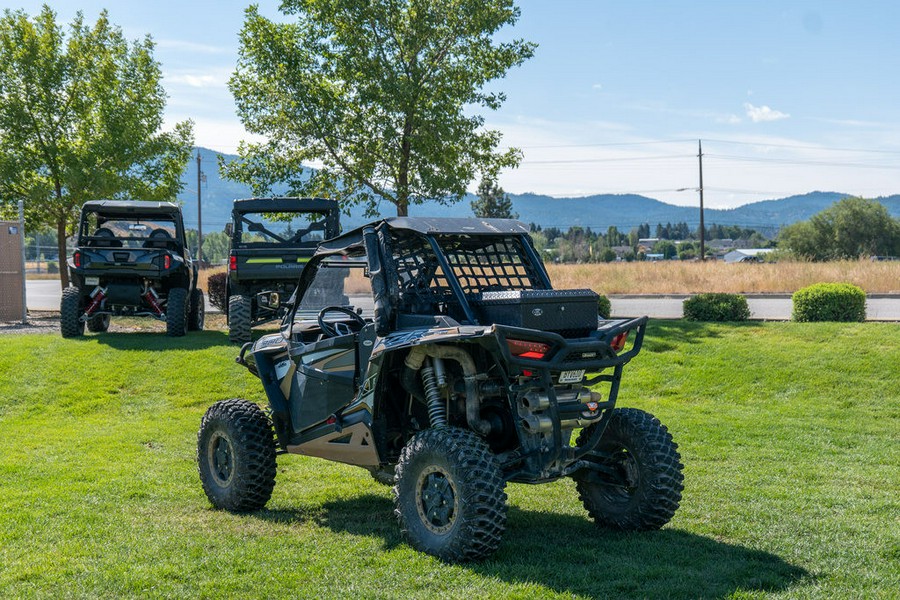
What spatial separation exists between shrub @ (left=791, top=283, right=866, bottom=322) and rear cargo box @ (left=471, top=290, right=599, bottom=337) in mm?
12948

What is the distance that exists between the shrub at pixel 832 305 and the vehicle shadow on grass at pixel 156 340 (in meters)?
10.2

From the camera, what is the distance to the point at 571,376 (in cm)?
621

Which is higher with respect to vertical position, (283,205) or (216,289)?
(283,205)

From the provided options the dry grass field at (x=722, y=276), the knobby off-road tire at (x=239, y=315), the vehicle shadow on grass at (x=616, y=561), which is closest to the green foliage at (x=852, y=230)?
the dry grass field at (x=722, y=276)

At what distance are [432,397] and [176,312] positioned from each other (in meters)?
12.3

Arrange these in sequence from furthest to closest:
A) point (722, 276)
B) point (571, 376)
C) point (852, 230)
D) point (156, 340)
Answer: point (852, 230)
point (722, 276)
point (156, 340)
point (571, 376)

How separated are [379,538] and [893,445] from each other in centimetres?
617

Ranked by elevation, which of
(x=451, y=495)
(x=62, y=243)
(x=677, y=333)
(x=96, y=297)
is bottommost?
(x=451, y=495)

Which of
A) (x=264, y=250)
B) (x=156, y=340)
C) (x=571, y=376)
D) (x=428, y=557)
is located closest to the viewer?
(x=428, y=557)

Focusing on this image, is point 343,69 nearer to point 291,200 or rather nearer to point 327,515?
point 291,200

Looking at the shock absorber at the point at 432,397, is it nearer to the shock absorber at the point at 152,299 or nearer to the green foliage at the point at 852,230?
the shock absorber at the point at 152,299

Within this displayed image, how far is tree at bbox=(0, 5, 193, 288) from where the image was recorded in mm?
24875

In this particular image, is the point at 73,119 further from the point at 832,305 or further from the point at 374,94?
the point at 832,305

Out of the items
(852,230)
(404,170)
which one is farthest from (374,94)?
(852,230)
